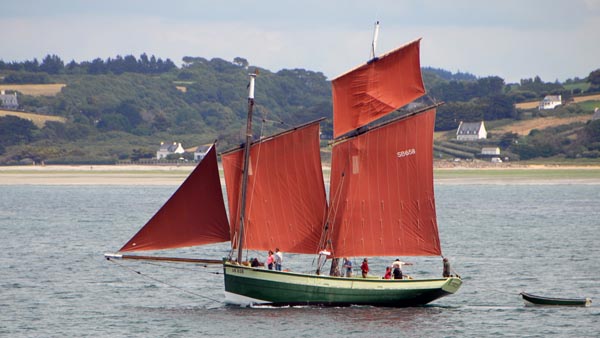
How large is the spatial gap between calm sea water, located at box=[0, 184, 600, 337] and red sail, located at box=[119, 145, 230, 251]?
127 inches

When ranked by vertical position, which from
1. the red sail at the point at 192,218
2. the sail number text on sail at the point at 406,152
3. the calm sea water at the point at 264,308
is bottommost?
the calm sea water at the point at 264,308

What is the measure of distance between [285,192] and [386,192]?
4853 millimetres

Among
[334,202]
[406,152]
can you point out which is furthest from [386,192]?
[334,202]

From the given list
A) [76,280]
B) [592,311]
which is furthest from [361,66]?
[76,280]

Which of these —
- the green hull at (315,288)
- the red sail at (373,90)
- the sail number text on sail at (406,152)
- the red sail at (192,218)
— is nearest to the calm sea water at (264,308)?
the green hull at (315,288)

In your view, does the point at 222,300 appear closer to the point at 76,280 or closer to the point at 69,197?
the point at 76,280

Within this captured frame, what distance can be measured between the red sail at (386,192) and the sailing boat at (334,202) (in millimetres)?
46

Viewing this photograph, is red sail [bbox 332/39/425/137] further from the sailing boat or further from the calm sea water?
A: the calm sea water

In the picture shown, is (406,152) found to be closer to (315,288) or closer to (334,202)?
(334,202)

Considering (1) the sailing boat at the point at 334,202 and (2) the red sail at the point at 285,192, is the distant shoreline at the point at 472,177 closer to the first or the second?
(1) the sailing boat at the point at 334,202

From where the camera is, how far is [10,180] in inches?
7717

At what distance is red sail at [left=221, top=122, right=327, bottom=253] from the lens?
168ft

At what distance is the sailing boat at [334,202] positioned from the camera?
49781mm

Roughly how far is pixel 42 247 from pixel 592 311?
41397 millimetres
